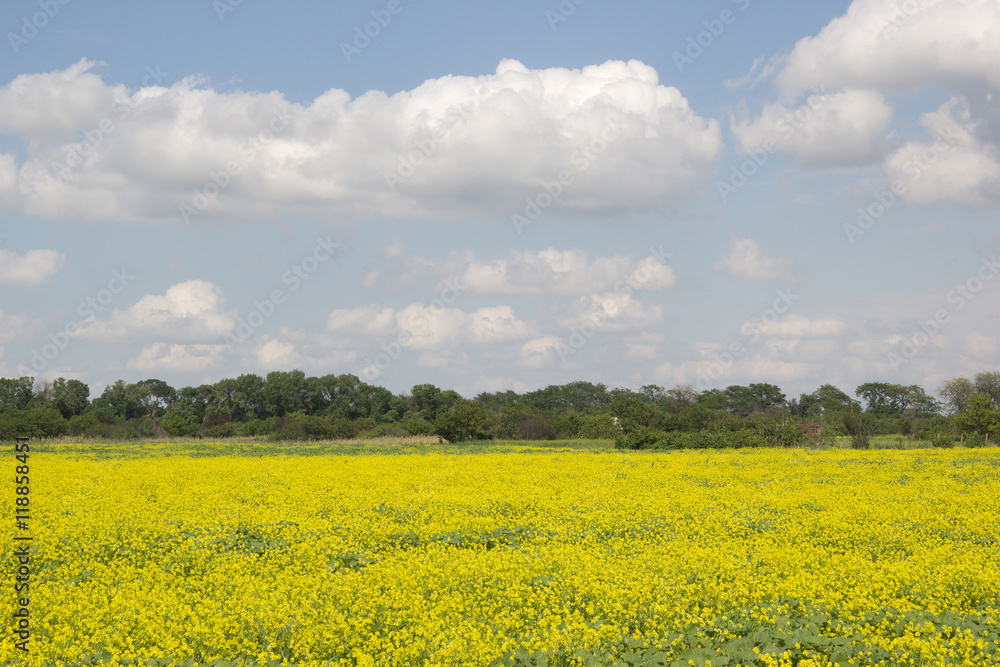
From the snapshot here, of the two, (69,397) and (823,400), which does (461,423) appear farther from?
(823,400)

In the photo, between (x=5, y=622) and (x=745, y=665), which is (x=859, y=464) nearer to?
(x=745, y=665)

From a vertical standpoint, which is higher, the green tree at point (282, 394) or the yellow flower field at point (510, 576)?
the green tree at point (282, 394)

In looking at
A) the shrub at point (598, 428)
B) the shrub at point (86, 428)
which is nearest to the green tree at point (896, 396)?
the shrub at point (598, 428)

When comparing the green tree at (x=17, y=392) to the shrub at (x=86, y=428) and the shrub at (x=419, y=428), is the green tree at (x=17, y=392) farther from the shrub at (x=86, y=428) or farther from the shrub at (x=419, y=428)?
the shrub at (x=419, y=428)

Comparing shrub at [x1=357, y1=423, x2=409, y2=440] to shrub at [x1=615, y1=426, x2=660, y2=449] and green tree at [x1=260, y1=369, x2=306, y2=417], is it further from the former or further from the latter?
green tree at [x1=260, y1=369, x2=306, y2=417]

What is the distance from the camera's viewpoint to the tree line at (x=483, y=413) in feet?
158

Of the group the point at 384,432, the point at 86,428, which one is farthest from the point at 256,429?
the point at 86,428

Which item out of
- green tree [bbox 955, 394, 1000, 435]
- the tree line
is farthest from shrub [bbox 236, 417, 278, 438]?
green tree [bbox 955, 394, 1000, 435]

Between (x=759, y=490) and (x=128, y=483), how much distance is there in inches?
717

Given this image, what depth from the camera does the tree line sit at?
4822cm

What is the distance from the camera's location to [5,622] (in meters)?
8.59

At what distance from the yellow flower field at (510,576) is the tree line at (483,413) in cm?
2958

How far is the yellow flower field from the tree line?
2958 centimetres

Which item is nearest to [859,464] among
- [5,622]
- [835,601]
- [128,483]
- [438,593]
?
[835,601]
